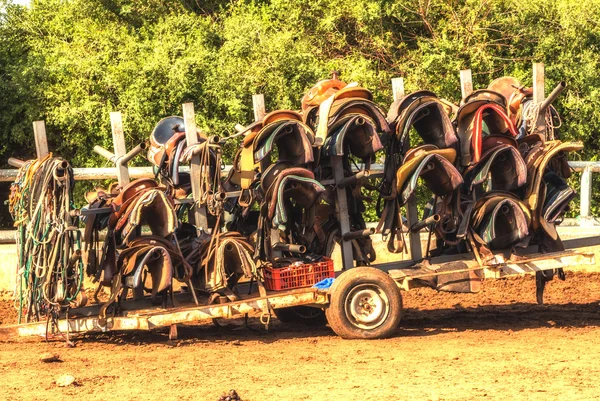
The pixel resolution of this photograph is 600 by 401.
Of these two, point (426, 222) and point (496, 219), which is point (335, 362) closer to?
point (426, 222)

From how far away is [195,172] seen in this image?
10695mm

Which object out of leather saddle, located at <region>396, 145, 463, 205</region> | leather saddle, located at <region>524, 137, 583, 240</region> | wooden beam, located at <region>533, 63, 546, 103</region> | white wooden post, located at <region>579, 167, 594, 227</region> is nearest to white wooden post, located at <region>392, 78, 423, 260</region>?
leather saddle, located at <region>396, 145, 463, 205</region>

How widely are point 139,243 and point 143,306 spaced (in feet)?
2.12

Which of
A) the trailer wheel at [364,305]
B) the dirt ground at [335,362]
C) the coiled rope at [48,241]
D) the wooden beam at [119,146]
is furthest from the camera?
the wooden beam at [119,146]

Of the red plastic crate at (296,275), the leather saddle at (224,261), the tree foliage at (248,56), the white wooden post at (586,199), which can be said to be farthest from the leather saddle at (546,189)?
the tree foliage at (248,56)

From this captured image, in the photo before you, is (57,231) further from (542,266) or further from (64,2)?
(64,2)

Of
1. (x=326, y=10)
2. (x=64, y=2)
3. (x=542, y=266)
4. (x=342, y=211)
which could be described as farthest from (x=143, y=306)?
(x=64, y=2)

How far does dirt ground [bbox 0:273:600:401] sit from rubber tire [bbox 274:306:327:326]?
15 cm

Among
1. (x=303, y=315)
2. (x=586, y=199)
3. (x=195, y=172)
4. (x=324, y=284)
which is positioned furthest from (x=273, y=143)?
(x=586, y=199)

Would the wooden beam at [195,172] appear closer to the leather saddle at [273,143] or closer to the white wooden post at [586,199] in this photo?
the leather saddle at [273,143]

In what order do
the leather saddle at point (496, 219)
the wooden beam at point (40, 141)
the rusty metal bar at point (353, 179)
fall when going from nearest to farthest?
1. the wooden beam at point (40, 141)
2. the rusty metal bar at point (353, 179)
3. the leather saddle at point (496, 219)

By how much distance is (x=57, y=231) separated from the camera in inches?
391

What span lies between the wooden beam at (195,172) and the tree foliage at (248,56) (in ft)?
18.5

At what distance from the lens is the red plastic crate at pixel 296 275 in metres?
10.5
